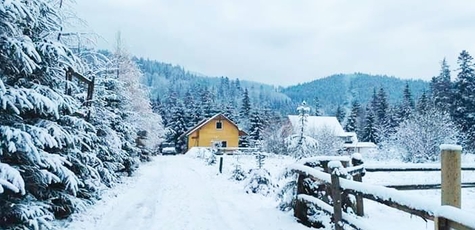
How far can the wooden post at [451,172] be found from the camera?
12.8 feet

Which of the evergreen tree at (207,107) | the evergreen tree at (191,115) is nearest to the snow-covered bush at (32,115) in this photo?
the evergreen tree at (191,115)

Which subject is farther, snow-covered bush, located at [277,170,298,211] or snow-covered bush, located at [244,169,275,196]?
snow-covered bush, located at [244,169,275,196]

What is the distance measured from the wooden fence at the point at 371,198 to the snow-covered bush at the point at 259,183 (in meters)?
4.00

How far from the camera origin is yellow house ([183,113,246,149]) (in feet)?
160

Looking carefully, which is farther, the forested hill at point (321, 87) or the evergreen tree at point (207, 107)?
the forested hill at point (321, 87)

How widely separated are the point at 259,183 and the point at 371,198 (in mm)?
7071

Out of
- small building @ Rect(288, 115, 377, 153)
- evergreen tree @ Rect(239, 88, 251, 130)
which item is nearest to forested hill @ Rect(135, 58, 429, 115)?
evergreen tree @ Rect(239, 88, 251, 130)

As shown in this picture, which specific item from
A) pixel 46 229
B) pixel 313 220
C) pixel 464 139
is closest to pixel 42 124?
pixel 46 229

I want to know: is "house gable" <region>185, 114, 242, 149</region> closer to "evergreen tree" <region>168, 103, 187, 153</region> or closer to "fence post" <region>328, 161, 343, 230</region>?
"evergreen tree" <region>168, 103, 187, 153</region>

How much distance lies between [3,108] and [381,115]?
58.8 meters

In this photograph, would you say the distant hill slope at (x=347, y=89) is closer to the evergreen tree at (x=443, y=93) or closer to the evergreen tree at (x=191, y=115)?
the evergreen tree at (x=191, y=115)

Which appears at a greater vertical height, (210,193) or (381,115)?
(381,115)

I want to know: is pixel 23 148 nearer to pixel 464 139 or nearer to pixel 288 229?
pixel 288 229

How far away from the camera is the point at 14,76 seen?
17.3 ft
